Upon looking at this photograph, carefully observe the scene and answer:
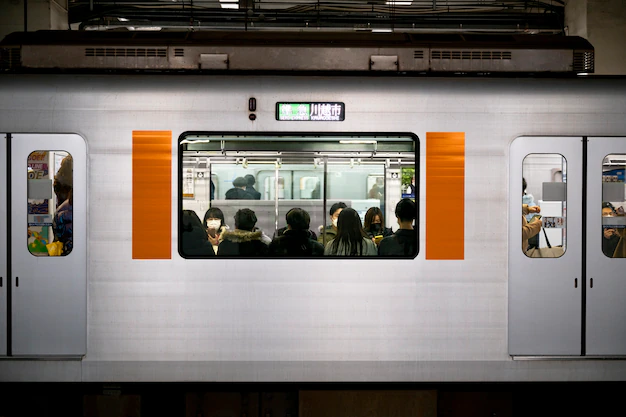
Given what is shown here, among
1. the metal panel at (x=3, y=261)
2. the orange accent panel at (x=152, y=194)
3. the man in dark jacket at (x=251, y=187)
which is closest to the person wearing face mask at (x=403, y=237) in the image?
the man in dark jacket at (x=251, y=187)

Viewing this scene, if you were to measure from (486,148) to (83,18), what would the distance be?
7.38 meters

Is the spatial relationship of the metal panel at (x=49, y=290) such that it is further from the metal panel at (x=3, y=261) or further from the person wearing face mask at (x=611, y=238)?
the person wearing face mask at (x=611, y=238)

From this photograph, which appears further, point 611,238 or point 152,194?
point 611,238

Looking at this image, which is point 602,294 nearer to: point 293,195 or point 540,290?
point 540,290

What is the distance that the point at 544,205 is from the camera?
14.7ft

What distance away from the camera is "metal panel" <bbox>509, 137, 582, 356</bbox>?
441 cm

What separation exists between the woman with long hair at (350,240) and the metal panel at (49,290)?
2.04 metres

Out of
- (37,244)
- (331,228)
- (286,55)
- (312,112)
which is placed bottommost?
(37,244)

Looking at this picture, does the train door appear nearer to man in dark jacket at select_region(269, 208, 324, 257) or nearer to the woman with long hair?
the woman with long hair

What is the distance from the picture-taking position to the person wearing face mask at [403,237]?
441 cm

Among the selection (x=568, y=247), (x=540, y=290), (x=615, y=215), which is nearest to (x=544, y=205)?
A: (x=568, y=247)

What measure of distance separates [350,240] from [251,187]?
0.93 meters

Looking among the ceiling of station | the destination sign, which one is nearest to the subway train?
the destination sign

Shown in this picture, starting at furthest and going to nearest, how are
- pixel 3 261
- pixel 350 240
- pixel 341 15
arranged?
pixel 341 15, pixel 350 240, pixel 3 261
